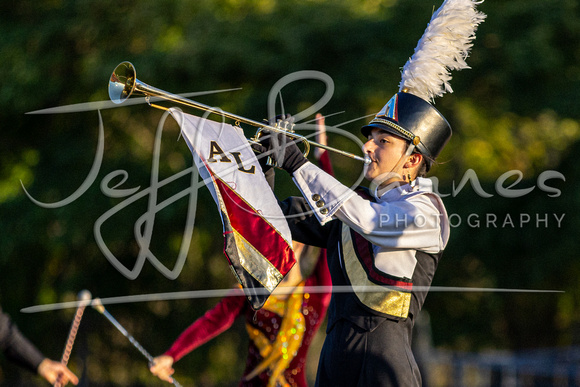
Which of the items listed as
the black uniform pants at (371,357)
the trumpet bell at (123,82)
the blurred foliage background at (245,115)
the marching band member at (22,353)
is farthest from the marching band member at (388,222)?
the blurred foliage background at (245,115)

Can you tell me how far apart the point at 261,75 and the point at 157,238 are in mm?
2832

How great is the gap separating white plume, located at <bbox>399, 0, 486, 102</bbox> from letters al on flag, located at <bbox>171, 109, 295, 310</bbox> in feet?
2.88

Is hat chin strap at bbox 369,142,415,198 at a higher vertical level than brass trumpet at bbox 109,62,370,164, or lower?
lower

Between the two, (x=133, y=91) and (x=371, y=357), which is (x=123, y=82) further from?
(x=371, y=357)

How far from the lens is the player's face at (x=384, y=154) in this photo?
3494 millimetres

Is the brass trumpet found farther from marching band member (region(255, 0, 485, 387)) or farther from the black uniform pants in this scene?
the black uniform pants

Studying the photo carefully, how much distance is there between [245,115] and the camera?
10.4 meters

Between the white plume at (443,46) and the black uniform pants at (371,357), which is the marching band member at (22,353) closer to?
the black uniform pants at (371,357)

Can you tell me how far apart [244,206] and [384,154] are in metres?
0.69

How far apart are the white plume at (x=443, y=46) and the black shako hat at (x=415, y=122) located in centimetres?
10

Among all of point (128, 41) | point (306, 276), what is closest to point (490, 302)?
point (128, 41)

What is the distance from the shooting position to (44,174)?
444 inches

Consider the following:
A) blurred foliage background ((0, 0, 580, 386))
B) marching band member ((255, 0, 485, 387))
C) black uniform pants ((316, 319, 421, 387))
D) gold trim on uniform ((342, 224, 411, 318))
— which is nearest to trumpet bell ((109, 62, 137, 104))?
marching band member ((255, 0, 485, 387))

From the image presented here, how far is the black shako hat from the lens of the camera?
11.3ft
